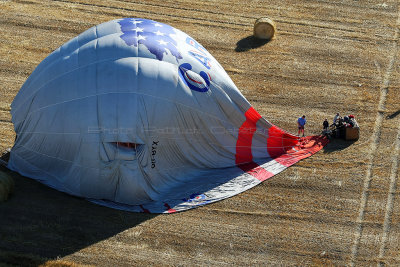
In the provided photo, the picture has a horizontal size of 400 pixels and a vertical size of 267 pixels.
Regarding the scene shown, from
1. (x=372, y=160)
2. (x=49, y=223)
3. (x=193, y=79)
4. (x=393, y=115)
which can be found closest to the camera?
(x=49, y=223)

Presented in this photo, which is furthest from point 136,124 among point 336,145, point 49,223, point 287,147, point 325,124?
point 336,145

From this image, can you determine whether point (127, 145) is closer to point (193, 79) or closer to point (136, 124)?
point (136, 124)

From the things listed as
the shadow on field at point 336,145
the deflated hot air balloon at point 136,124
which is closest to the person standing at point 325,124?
the shadow on field at point 336,145

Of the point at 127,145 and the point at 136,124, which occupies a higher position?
the point at 136,124

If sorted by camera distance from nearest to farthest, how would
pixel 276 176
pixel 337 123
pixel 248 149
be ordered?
pixel 276 176, pixel 248 149, pixel 337 123

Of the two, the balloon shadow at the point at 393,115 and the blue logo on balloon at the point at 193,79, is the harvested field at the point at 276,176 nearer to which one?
the balloon shadow at the point at 393,115

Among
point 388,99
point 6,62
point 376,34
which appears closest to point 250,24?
point 376,34
